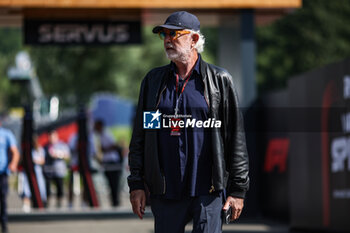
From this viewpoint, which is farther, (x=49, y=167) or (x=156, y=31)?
(x=49, y=167)

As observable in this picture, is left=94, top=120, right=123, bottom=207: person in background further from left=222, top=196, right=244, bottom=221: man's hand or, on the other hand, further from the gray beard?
left=222, top=196, right=244, bottom=221: man's hand

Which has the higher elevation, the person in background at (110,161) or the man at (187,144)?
the man at (187,144)

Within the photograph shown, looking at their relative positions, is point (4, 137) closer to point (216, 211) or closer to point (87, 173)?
point (87, 173)

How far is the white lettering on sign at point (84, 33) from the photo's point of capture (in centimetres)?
1502

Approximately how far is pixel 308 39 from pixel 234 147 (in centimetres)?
5184

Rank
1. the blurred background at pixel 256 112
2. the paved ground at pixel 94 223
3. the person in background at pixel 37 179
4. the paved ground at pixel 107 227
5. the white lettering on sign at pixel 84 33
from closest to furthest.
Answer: the blurred background at pixel 256 112 < the paved ground at pixel 107 227 < the paved ground at pixel 94 223 < the white lettering on sign at pixel 84 33 < the person in background at pixel 37 179

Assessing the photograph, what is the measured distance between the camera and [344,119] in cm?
1010

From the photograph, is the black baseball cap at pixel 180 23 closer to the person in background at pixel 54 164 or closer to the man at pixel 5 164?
the man at pixel 5 164

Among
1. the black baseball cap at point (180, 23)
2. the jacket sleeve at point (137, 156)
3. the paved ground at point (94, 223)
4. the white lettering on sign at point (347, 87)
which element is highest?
the black baseball cap at point (180, 23)

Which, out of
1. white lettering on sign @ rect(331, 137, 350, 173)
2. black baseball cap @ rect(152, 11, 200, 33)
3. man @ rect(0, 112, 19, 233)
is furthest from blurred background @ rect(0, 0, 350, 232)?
black baseball cap @ rect(152, 11, 200, 33)

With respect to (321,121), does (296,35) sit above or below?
above

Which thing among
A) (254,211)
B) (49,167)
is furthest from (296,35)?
(254,211)

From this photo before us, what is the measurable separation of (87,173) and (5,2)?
4503mm

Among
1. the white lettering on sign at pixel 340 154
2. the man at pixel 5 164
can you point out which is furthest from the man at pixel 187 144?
the man at pixel 5 164
